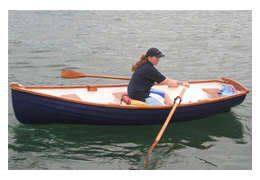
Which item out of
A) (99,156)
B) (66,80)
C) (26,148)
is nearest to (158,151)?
(99,156)

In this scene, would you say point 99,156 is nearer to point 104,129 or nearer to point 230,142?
point 104,129

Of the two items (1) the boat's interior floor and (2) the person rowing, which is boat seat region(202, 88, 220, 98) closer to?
(1) the boat's interior floor

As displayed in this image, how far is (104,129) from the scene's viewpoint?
8375mm

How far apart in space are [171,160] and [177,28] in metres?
10.0

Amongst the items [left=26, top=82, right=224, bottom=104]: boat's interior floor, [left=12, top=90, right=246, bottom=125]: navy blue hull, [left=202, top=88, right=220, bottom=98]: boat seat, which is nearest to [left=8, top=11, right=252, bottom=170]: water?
[left=12, top=90, right=246, bottom=125]: navy blue hull

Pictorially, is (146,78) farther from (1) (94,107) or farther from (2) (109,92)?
(2) (109,92)

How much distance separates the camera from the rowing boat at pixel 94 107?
769 cm

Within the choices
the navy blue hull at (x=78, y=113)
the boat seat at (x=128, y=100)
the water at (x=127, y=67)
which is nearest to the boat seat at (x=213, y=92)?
the water at (x=127, y=67)

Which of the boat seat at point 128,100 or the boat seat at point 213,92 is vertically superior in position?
the boat seat at point 213,92

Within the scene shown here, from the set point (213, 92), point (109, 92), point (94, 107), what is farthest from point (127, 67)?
point (94, 107)

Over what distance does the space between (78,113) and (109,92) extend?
136 cm

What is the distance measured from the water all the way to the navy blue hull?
10.2 inches

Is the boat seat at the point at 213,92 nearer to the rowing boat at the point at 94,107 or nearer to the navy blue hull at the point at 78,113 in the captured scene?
the rowing boat at the point at 94,107

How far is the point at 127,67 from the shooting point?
500 inches
